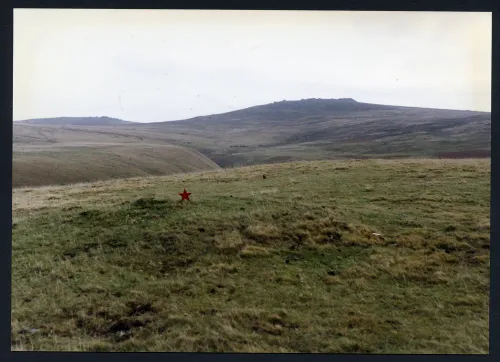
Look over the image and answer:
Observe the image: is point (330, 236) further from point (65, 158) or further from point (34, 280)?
point (65, 158)

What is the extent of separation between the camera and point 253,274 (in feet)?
31.7

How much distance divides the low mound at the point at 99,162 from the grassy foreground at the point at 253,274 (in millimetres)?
16667

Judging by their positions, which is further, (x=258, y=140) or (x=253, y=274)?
(x=258, y=140)

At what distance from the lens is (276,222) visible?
1250cm

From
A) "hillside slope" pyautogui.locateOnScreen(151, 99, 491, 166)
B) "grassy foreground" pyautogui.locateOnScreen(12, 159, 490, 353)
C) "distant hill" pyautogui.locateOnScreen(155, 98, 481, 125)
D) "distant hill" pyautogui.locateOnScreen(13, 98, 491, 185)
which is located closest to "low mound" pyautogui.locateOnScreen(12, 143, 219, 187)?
"distant hill" pyautogui.locateOnScreen(13, 98, 491, 185)

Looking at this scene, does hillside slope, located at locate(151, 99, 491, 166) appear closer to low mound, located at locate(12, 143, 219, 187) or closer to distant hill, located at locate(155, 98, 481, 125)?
distant hill, located at locate(155, 98, 481, 125)

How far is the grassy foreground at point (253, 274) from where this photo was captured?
7.57 m

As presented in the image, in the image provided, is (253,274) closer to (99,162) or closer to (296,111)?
(99,162)

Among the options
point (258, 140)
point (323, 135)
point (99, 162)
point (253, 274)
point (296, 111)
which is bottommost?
point (253, 274)

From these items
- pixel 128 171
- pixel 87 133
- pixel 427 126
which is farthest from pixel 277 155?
pixel 87 133

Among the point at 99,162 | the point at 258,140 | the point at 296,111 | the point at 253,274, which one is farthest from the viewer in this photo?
the point at 296,111

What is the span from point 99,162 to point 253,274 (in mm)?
31621

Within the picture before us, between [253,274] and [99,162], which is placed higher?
[99,162]

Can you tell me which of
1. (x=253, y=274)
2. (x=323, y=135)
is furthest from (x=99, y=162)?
(x=253, y=274)
